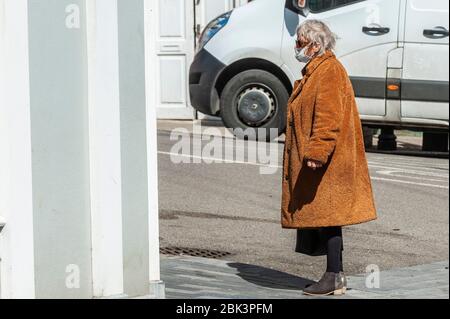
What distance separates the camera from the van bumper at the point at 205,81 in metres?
14.8

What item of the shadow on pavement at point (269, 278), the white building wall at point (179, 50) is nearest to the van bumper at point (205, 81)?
the white building wall at point (179, 50)

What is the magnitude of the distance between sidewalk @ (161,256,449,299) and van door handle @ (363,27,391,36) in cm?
578

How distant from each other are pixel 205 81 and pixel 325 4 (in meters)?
1.73

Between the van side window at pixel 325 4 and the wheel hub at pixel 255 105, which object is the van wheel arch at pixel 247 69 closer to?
the wheel hub at pixel 255 105

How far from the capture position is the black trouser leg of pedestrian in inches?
279

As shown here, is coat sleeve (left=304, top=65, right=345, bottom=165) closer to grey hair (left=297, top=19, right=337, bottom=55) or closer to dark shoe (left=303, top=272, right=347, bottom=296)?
grey hair (left=297, top=19, right=337, bottom=55)

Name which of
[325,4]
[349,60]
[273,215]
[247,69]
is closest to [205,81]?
[247,69]

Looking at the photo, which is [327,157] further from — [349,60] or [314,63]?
[349,60]

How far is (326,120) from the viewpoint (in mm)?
6828

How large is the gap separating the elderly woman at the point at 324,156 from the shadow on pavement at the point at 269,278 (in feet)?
1.08

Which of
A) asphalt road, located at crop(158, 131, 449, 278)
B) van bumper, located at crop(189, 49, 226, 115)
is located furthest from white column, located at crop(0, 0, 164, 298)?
van bumper, located at crop(189, 49, 226, 115)
